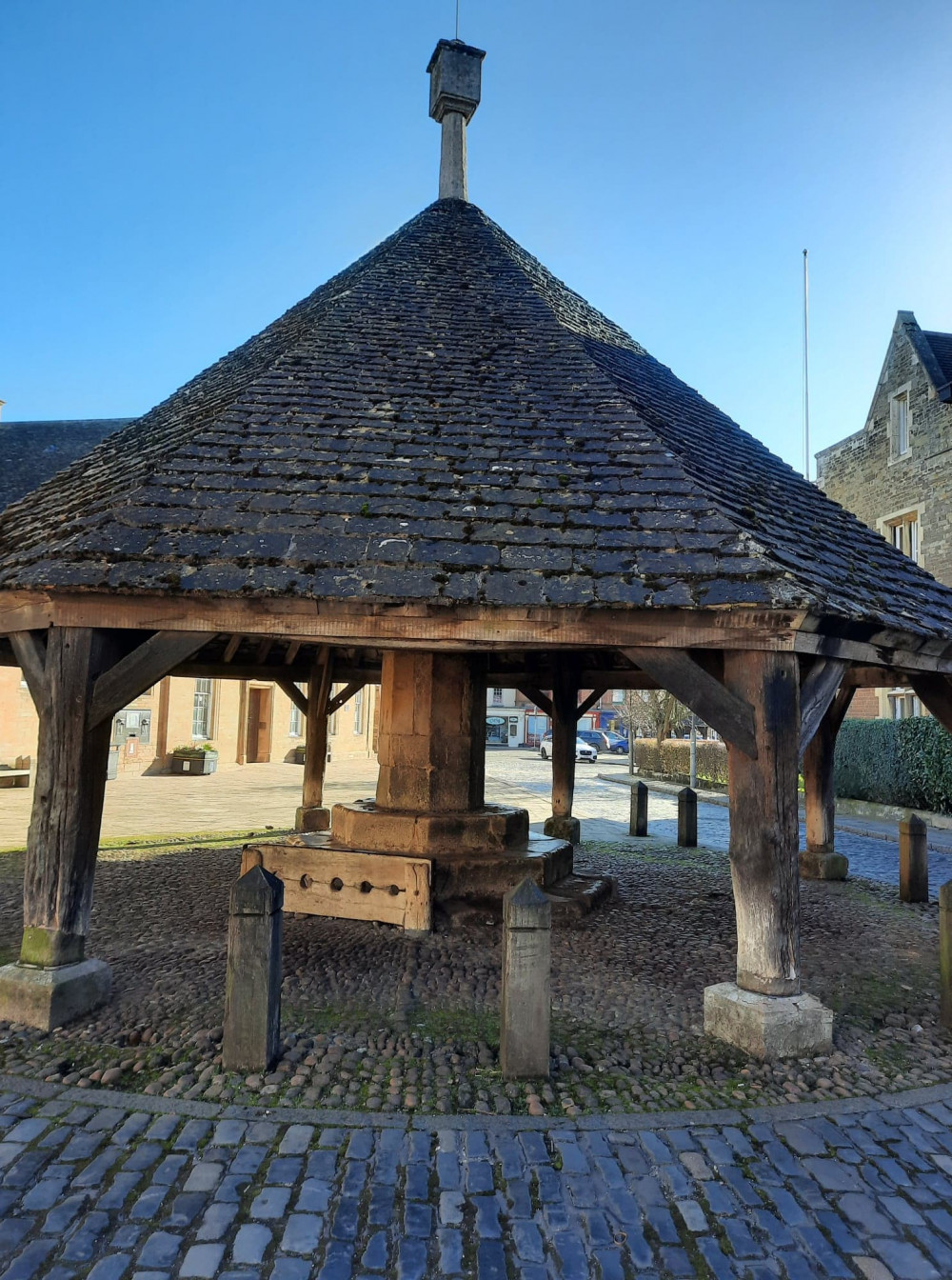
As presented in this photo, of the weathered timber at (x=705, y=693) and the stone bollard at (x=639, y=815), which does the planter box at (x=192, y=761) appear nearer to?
the stone bollard at (x=639, y=815)

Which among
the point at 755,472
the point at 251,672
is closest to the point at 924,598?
the point at 755,472

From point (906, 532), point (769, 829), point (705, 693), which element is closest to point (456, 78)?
point (705, 693)

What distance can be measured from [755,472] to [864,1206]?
5.49 m

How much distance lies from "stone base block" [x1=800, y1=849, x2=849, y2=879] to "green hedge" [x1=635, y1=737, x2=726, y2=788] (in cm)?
1257

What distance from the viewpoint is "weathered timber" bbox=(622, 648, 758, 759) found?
14.5 ft

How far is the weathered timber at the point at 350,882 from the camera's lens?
6344mm

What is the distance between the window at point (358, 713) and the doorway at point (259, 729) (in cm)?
588

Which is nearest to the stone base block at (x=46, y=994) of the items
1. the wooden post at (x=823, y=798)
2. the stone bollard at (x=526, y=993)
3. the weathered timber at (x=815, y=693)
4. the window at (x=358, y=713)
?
the stone bollard at (x=526, y=993)

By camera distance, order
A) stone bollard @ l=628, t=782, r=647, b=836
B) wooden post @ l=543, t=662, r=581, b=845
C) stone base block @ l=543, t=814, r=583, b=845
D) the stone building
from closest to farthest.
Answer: wooden post @ l=543, t=662, r=581, b=845 → stone base block @ l=543, t=814, r=583, b=845 → stone bollard @ l=628, t=782, r=647, b=836 → the stone building

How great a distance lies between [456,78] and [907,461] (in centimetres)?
1426

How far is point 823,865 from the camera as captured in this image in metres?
9.41

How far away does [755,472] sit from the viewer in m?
6.95

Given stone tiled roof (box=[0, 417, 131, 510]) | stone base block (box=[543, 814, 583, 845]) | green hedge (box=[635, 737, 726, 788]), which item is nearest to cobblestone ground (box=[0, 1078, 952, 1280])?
stone base block (box=[543, 814, 583, 845])

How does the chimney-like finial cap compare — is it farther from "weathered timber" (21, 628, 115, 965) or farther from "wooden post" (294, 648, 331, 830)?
"weathered timber" (21, 628, 115, 965)
